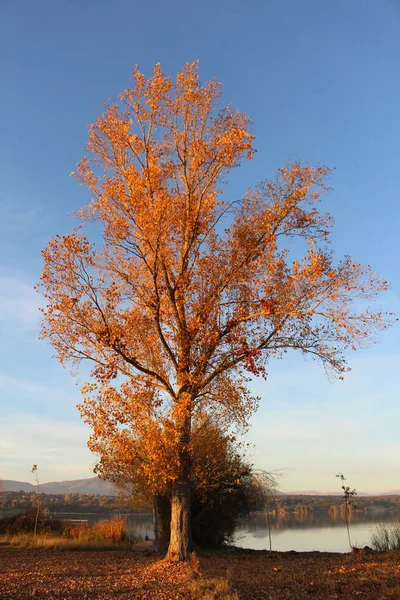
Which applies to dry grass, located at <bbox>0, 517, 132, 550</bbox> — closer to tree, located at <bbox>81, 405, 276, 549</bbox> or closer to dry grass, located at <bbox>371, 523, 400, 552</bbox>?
tree, located at <bbox>81, 405, 276, 549</bbox>

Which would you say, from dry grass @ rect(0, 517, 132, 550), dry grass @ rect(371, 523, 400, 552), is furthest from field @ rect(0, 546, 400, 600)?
dry grass @ rect(0, 517, 132, 550)

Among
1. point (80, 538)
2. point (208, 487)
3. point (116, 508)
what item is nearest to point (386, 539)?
point (208, 487)

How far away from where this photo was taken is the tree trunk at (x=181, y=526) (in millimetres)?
10516

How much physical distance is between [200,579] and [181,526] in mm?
2652

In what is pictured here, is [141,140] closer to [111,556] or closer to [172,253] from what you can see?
[172,253]

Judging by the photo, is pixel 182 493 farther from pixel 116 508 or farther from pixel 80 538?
pixel 116 508

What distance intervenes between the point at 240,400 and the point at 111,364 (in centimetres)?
297

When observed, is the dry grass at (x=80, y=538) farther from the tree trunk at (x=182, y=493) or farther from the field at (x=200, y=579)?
the tree trunk at (x=182, y=493)

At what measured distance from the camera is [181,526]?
10734 millimetres

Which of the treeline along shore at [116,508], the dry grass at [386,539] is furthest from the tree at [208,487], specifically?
the treeline along shore at [116,508]

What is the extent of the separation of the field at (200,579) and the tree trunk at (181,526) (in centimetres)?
40

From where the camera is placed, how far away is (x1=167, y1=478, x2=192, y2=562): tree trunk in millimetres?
10516

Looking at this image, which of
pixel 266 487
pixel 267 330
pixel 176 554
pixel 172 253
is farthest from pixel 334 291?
pixel 266 487

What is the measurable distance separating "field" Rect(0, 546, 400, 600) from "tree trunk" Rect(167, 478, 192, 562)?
1.31 ft
